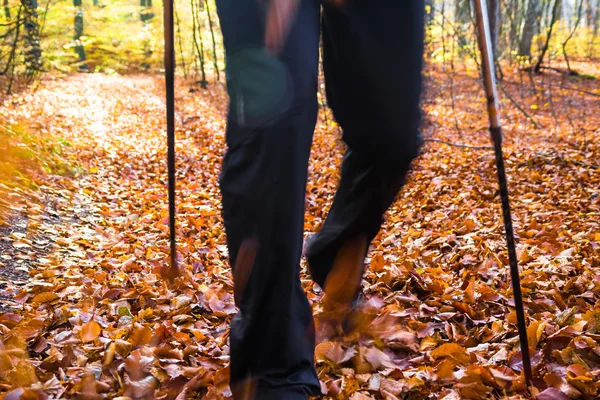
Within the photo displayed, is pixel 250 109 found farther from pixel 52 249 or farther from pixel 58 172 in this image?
pixel 58 172

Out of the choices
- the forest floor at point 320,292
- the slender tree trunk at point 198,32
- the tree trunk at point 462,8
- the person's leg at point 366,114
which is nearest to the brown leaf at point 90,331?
the forest floor at point 320,292

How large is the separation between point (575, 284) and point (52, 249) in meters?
3.16

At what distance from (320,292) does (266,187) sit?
1.36 metres

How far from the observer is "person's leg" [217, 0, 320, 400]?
3.94 feet

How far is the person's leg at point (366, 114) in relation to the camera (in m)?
1.47

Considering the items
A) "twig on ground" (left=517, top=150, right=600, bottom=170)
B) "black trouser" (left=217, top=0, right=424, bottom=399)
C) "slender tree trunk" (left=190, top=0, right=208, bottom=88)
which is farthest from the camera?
"slender tree trunk" (left=190, top=0, right=208, bottom=88)

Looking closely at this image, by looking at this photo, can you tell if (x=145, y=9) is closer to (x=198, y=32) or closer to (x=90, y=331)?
(x=198, y=32)

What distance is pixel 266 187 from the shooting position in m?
1.21

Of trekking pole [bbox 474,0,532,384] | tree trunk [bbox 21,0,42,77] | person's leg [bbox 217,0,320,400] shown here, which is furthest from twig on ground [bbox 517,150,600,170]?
tree trunk [bbox 21,0,42,77]

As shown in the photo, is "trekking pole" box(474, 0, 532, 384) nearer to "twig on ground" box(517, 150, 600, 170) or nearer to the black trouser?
the black trouser

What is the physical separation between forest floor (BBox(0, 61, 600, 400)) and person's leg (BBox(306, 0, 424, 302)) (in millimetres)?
179

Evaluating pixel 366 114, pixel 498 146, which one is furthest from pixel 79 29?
pixel 498 146

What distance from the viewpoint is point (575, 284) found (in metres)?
2.32

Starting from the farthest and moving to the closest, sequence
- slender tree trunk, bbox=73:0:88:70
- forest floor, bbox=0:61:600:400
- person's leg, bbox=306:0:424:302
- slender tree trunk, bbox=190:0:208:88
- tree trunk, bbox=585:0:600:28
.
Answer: tree trunk, bbox=585:0:600:28 < slender tree trunk, bbox=73:0:88:70 < slender tree trunk, bbox=190:0:208:88 < forest floor, bbox=0:61:600:400 < person's leg, bbox=306:0:424:302
